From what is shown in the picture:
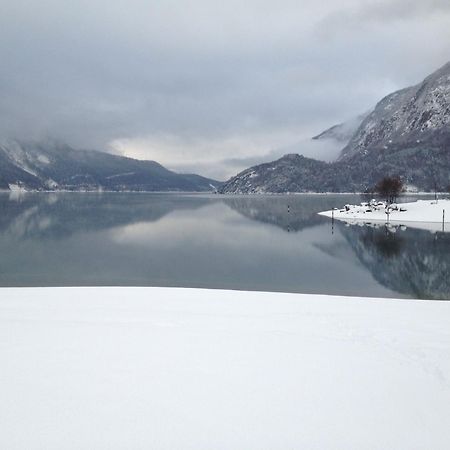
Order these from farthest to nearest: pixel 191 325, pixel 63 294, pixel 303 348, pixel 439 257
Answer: pixel 439 257
pixel 63 294
pixel 191 325
pixel 303 348

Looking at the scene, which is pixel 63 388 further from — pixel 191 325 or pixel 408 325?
pixel 408 325

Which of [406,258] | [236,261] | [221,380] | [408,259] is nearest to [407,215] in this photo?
[406,258]

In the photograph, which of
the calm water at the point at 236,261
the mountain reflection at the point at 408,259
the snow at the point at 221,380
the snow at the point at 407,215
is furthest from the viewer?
the snow at the point at 407,215

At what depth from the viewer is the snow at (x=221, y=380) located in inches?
297

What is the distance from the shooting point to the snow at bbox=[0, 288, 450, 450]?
24.8 ft

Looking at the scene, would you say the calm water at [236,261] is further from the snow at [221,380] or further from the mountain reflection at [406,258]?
the snow at [221,380]

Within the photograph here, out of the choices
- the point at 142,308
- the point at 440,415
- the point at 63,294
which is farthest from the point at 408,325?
the point at 63,294

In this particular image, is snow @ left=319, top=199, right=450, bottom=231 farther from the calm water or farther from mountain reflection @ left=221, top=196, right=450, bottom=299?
the calm water

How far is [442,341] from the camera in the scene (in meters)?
12.9

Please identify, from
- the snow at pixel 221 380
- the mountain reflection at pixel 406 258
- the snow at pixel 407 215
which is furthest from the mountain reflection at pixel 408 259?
the snow at pixel 407 215

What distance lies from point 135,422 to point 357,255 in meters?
39.3

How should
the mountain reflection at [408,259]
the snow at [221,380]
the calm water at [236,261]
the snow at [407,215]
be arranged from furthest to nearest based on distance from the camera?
the snow at [407,215]
the calm water at [236,261]
the mountain reflection at [408,259]
the snow at [221,380]

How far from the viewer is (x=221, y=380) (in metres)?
9.63

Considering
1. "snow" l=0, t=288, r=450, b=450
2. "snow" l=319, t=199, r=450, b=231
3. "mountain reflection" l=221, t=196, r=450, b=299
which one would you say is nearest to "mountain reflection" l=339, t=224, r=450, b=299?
"mountain reflection" l=221, t=196, r=450, b=299
